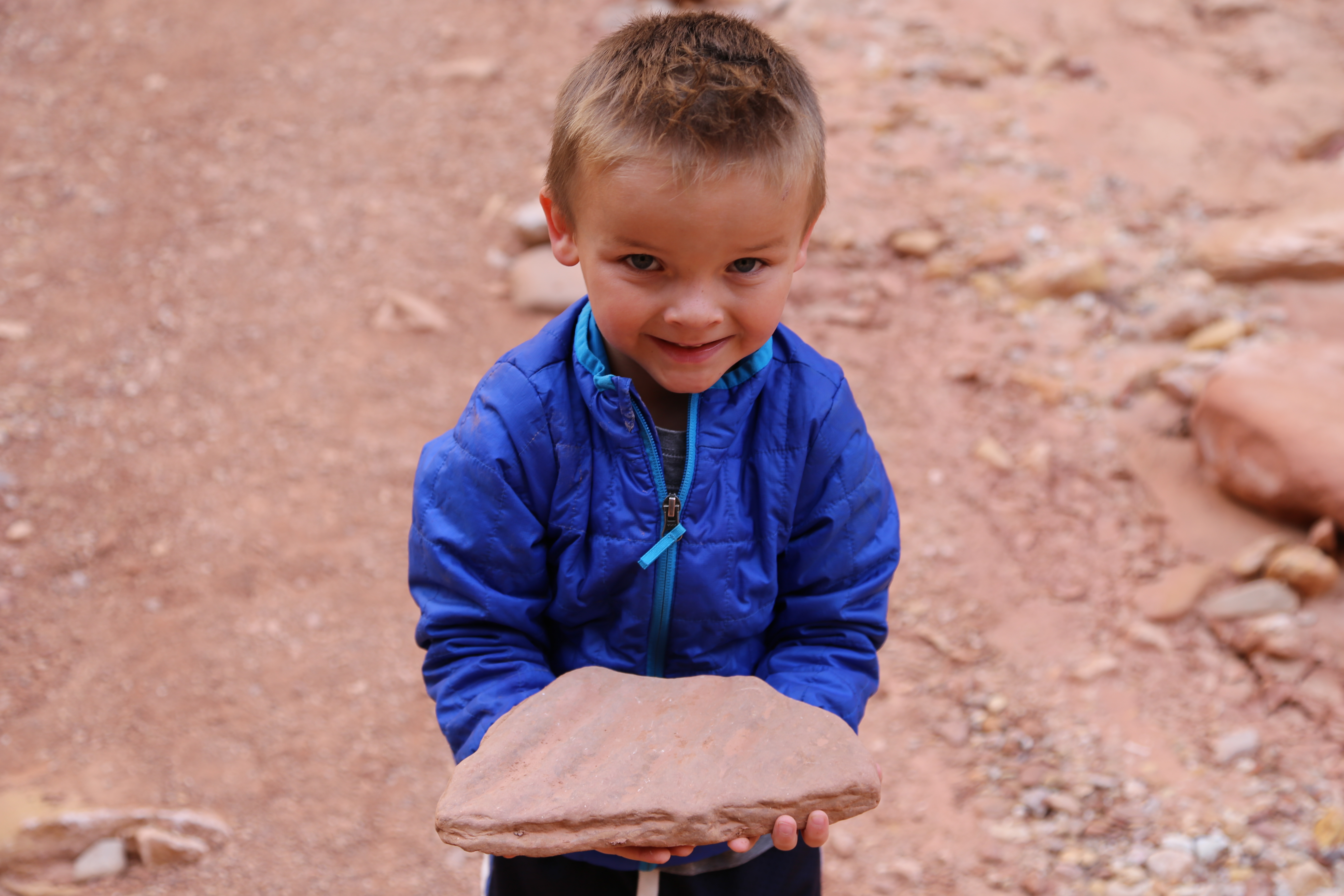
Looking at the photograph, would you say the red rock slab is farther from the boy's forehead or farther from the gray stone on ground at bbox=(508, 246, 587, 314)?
the boy's forehead

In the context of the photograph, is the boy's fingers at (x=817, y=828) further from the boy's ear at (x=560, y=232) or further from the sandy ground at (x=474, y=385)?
the sandy ground at (x=474, y=385)

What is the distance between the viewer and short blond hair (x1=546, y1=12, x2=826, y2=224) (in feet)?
4.73

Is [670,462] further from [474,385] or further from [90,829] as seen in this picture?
[474,385]

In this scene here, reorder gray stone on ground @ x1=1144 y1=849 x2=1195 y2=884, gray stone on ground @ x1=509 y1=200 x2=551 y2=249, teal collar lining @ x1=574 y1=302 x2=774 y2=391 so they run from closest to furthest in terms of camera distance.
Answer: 1. teal collar lining @ x1=574 y1=302 x2=774 y2=391
2. gray stone on ground @ x1=1144 y1=849 x2=1195 y2=884
3. gray stone on ground @ x1=509 y1=200 x2=551 y2=249

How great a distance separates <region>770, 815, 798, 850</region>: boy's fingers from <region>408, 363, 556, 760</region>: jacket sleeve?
448 mm

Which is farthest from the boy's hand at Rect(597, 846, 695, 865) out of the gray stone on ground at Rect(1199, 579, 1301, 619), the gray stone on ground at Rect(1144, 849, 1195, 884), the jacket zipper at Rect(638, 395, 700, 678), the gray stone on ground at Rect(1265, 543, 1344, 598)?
the gray stone on ground at Rect(1265, 543, 1344, 598)

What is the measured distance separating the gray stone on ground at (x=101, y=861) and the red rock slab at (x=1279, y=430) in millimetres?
3699

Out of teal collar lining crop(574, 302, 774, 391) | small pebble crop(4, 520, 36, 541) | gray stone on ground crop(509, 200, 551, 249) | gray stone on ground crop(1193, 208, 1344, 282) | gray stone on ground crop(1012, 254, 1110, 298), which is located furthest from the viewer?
gray stone on ground crop(509, 200, 551, 249)

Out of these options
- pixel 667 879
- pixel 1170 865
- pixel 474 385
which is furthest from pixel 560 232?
pixel 474 385

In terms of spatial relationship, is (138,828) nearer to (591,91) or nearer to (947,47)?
(591,91)

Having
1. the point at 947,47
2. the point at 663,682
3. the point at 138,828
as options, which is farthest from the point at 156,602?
the point at 947,47

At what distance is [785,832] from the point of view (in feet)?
5.19

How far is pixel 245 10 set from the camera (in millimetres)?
6473

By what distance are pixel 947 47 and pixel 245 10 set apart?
13.8ft
